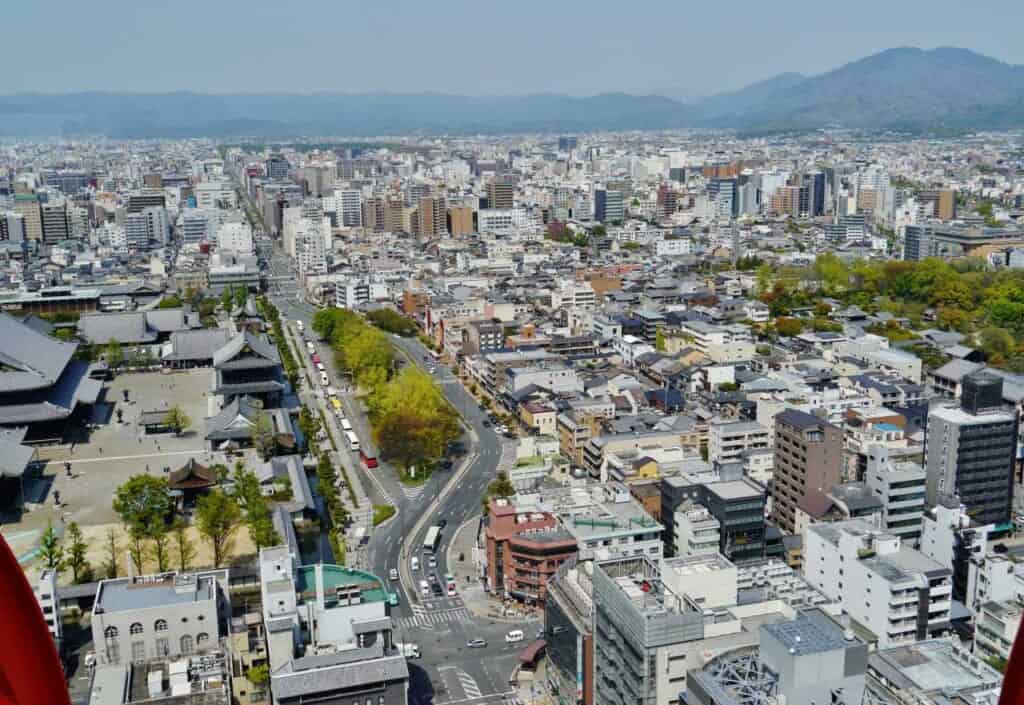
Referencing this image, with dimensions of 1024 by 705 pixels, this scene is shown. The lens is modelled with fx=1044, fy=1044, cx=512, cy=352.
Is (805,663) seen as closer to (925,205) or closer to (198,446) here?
(198,446)

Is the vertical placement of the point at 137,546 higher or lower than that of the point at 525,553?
lower

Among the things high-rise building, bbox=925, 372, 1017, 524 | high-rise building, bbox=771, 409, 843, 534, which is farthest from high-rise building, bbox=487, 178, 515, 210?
high-rise building, bbox=925, 372, 1017, 524

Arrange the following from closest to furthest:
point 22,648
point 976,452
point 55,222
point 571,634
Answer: point 22,648 → point 571,634 → point 976,452 → point 55,222

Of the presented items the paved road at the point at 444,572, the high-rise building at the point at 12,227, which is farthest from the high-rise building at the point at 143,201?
the paved road at the point at 444,572

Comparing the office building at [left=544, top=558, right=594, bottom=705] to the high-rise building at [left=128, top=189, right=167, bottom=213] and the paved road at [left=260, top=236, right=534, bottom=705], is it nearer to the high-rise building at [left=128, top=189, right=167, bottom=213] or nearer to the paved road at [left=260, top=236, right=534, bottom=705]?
the paved road at [left=260, top=236, right=534, bottom=705]

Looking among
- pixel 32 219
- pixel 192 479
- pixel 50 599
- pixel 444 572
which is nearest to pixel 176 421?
pixel 192 479

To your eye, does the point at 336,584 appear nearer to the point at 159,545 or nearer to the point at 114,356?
the point at 159,545
